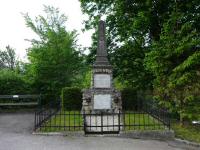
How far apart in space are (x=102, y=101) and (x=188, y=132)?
24.8ft

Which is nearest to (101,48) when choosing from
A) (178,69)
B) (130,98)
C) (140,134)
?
(130,98)

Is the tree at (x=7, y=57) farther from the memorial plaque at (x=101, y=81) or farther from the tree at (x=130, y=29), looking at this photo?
the memorial plaque at (x=101, y=81)

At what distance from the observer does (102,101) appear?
2098 cm

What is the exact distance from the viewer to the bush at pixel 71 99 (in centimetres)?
2375

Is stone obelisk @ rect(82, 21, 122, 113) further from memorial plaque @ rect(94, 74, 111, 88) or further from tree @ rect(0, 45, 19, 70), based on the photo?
tree @ rect(0, 45, 19, 70)

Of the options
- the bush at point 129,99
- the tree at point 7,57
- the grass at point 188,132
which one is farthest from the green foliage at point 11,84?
the tree at point 7,57

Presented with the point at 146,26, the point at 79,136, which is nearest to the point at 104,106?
the point at 146,26

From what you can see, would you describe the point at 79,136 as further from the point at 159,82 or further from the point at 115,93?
the point at 115,93

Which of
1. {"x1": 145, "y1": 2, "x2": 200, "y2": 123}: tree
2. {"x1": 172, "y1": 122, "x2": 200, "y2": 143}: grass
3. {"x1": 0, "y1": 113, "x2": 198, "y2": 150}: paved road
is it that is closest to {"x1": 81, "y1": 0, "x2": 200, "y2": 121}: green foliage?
{"x1": 145, "y1": 2, "x2": 200, "y2": 123}: tree

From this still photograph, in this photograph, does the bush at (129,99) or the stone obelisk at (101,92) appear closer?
the stone obelisk at (101,92)

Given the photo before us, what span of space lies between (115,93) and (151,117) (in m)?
4.44

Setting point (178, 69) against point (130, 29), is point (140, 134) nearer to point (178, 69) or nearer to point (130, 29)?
point (178, 69)

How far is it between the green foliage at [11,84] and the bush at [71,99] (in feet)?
9.31

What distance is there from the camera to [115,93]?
2167cm
